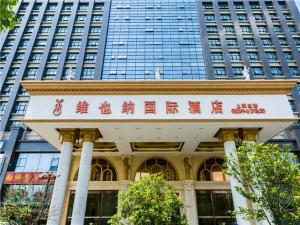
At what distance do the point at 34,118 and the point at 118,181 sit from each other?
27.4ft

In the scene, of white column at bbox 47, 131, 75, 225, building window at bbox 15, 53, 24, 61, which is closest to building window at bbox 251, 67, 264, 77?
white column at bbox 47, 131, 75, 225

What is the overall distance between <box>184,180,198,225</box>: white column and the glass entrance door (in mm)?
5482

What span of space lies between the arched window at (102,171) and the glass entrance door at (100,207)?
3.58 ft

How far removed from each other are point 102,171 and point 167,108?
876 cm

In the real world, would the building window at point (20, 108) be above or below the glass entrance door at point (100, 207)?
above

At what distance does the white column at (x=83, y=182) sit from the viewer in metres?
13.8

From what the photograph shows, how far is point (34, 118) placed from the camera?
1482 cm

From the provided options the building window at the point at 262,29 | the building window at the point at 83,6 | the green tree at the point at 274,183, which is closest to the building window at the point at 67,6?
the building window at the point at 83,6

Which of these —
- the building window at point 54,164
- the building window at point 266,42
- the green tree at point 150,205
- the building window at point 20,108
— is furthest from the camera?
the building window at point 266,42

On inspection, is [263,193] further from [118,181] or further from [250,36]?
[250,36]

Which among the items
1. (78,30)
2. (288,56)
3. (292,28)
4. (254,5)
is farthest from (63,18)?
(292,28)

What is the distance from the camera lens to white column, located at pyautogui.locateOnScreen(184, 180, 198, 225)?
18.2 m

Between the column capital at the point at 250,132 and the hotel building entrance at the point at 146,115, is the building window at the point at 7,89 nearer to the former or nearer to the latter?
the hotel building entrance at the point at 146,115

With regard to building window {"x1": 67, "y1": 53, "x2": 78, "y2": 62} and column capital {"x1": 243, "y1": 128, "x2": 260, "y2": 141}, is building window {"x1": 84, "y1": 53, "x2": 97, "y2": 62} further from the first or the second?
column capital {"x1": 243, "y1": 128, "x2": 260, "y2": 141}
